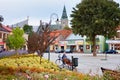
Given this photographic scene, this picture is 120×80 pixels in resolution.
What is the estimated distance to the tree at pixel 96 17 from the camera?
6266cm

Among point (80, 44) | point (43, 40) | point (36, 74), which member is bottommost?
point (36, 74)

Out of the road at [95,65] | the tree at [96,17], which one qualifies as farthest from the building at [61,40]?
the road at [95,65]

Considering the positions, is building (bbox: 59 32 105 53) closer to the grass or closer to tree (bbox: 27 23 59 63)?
tree (bbox: 27 23 59 63)

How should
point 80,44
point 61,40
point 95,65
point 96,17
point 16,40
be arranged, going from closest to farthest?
point 95,65, point 96,17, point 16,40, point 80,44, point 61,40

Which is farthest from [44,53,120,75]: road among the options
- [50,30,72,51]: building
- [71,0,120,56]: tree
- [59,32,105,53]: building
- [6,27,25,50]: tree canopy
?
[50,30,72,51]: building

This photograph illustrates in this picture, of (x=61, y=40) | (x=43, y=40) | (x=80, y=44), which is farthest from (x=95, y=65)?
(x=61, y=40)

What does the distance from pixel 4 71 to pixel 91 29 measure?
4875 cm

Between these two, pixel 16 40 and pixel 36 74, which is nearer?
pixel 36 74

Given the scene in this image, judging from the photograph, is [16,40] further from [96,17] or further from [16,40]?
[96,17]

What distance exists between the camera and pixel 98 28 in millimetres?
63219

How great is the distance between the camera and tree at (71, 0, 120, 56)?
6266 centimetres

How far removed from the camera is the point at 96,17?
6234 cm

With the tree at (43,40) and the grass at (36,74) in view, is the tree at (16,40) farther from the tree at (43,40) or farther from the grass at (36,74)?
the grass at (36,74)

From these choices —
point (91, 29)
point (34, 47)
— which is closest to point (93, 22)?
point (91, 29)
